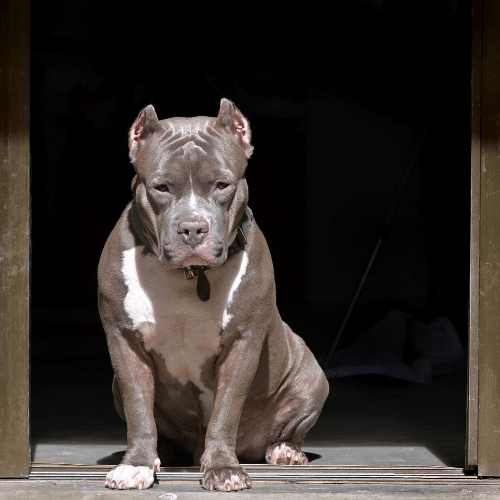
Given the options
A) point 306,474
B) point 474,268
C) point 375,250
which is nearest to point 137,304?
point 306,474

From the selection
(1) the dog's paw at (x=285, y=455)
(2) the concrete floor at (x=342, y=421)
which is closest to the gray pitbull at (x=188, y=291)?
(1) the dog's paw at (x=285, y=455)

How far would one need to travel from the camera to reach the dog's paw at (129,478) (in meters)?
3.42

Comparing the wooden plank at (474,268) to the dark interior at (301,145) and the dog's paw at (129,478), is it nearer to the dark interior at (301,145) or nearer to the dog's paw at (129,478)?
the dog's paw at (129,478)

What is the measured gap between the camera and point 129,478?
343 centimetres

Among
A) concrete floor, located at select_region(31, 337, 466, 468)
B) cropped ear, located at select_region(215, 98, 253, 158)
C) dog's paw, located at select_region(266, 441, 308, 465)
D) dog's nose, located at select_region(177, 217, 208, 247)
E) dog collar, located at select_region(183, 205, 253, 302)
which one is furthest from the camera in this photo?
concrete floor, located at select_region(31, 337, 466, 468)

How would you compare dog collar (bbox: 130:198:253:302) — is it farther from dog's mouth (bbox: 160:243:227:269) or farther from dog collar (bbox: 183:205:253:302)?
dog's mouth (bbox: 160:243:227:269)

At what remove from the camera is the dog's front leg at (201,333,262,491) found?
3477mm

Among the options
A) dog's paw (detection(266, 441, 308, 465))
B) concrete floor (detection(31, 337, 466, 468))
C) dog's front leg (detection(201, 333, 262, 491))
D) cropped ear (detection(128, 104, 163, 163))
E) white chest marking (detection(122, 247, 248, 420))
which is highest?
cropped ear (detection(128, 104, 163, 163))

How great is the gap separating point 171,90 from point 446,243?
3.06 m

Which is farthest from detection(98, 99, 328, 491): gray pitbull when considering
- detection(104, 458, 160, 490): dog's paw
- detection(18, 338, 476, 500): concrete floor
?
detection(18, 338, 476, 500): concrete floor

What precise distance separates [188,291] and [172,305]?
0.28ft

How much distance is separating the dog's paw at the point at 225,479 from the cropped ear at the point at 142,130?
1267 millimetres

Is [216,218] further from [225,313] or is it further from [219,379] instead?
[219,379]

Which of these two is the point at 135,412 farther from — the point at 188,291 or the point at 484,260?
the point at 484,260
